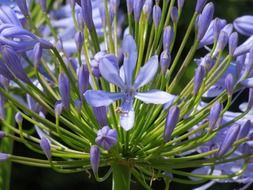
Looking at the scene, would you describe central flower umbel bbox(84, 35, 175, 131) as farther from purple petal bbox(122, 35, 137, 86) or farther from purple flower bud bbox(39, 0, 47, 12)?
purple flower bud bbox(39, 0, 47, 12)

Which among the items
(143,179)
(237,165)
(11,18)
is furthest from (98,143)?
(237,165)

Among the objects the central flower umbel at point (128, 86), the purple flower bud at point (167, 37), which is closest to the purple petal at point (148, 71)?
the central flower umbel at point (128, 86)

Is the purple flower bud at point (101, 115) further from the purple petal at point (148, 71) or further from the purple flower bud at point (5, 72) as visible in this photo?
the purple flower bud at point (5, 72)

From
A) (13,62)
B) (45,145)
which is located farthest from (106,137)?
(13,62)

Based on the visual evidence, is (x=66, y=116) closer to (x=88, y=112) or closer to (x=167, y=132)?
(x=88, y=112)

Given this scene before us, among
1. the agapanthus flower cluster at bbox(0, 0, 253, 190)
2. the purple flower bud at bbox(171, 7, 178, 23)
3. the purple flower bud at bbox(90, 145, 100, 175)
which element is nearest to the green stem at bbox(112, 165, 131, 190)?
the agapanthus flower cluster at bbox(0, 0, 253, 190)

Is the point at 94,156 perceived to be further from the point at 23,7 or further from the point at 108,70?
the point at 23,7
